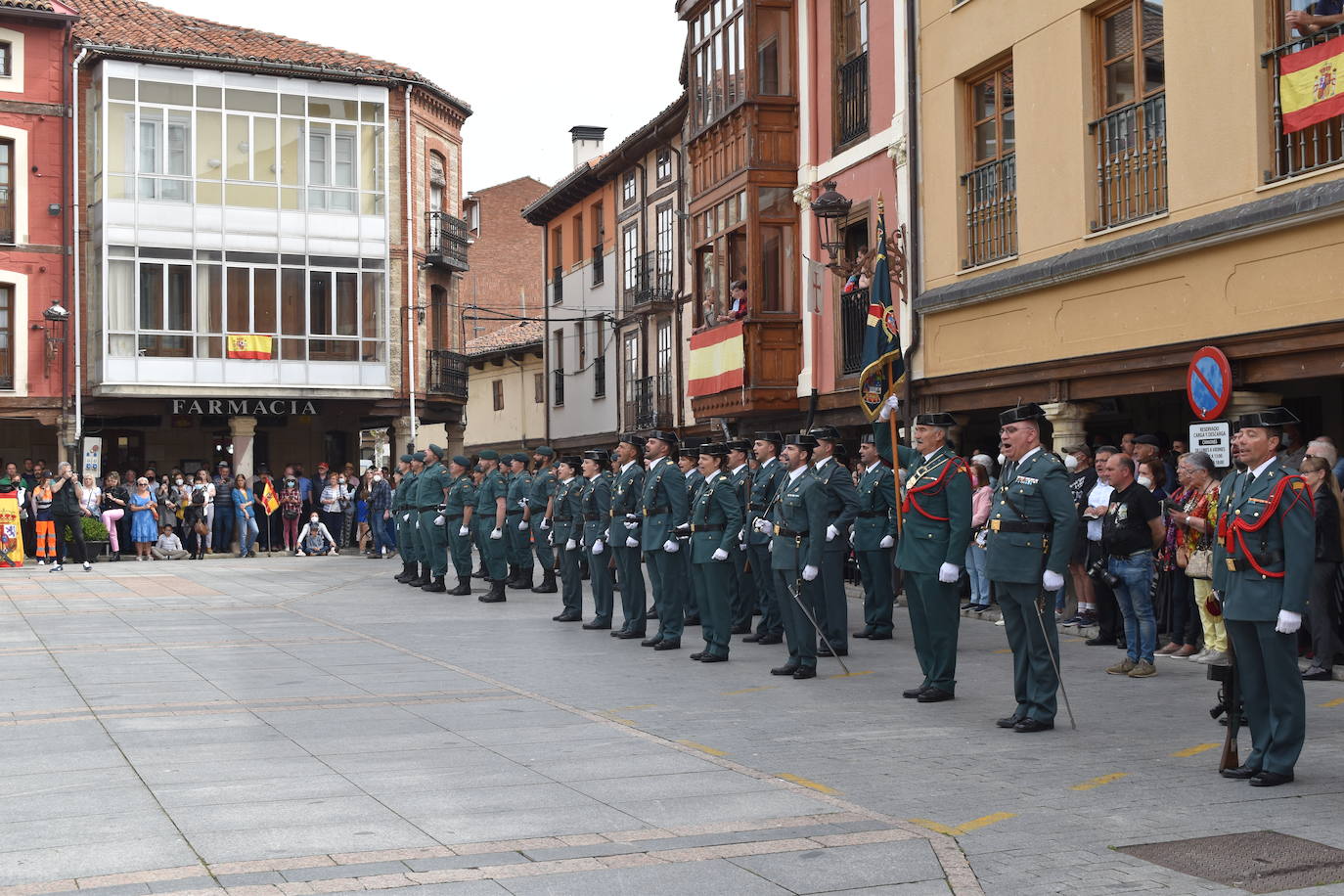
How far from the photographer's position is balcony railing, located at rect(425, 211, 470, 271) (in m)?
39.8

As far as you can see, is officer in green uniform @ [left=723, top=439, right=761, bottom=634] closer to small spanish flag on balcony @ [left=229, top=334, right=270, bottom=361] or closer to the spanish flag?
the spanish flag

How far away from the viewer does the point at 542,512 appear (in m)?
20.9

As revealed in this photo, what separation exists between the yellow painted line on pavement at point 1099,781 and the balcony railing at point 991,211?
1132cm

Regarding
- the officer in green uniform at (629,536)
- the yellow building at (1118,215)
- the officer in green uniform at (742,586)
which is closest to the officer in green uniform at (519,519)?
the officer in green uniform at (742,586)

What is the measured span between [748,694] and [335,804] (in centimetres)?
451

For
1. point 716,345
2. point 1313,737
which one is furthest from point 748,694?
point 716,345

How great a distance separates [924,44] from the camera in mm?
20516

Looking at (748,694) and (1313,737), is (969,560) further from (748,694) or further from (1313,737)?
(1313,737)

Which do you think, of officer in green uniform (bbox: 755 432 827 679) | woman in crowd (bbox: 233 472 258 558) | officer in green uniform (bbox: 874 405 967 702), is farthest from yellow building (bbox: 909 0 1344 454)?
woman in crowd (bbox: 233 472 258 558)

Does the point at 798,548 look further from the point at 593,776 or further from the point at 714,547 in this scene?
the point at 593,776

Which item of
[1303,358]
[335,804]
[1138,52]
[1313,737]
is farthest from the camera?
[1138,52]

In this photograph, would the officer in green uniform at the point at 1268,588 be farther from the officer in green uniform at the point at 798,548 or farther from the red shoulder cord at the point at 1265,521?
the officer in green uniform at the point at 798,548


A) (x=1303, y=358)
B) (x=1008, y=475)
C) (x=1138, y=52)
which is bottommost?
(x=1008, y=475)

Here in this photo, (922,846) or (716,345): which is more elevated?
(716,345)
